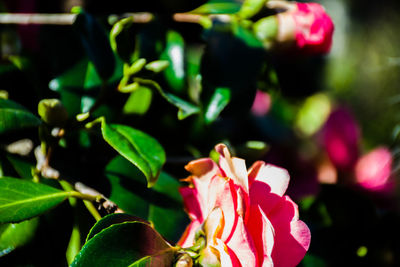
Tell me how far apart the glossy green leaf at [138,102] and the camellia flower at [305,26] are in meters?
0.26

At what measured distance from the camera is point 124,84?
2.24ft

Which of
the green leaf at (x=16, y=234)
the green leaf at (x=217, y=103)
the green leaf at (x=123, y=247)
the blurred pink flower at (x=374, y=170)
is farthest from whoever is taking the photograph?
the blurred pink flower at (x=374, y=170)

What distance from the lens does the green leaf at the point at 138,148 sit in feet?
1.79

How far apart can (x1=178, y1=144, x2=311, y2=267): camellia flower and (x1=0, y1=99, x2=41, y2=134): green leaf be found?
0.72 ft

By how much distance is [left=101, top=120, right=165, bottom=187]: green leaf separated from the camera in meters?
0.55

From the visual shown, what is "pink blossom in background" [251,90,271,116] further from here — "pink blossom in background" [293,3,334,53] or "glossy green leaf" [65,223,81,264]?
"glossy green leaf" [65,223,81,264]

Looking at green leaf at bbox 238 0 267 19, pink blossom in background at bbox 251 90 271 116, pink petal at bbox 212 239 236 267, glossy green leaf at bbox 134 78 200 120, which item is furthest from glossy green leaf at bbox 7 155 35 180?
pink blossom in background at bbox 251 90 271 116

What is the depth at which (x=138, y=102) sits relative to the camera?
766mm

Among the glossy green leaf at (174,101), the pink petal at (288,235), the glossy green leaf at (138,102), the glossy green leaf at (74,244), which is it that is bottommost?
the glossy green leaf at (74,244)

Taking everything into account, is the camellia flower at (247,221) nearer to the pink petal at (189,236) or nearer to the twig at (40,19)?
the pink petal at (189,236)

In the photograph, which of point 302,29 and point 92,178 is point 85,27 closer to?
point 92,178

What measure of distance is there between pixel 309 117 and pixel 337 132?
308 millimetres

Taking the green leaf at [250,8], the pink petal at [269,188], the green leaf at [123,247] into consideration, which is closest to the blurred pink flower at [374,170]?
the green leaf at [250,8]

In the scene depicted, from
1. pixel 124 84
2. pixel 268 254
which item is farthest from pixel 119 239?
pixel 124 84
